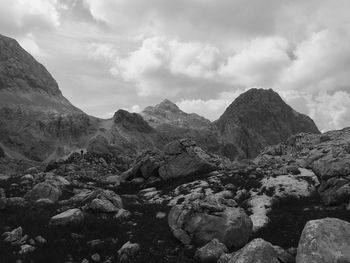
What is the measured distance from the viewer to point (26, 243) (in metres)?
21.4

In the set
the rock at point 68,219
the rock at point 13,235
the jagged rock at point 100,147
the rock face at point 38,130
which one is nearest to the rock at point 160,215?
the rock at point 68,219

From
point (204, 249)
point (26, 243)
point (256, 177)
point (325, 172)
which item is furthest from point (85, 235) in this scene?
point (256, 177)

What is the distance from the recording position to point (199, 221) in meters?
23.1

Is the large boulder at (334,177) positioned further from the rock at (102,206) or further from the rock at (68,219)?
the rock at (68,219)

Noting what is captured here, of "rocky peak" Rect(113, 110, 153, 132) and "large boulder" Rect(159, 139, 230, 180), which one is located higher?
"rocky peak" Rect(113, 110, 153, 132)

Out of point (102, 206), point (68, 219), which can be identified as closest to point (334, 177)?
point (102, 206)

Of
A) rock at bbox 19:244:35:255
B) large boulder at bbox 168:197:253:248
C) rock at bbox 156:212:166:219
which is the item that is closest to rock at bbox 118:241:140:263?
large boulder at bbox 168:197:253:248

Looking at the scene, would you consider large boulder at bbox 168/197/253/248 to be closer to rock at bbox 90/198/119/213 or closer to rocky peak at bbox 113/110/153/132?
rock at bbox 90/198/119/213

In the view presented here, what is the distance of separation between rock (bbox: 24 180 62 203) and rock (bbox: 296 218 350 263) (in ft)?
80.6

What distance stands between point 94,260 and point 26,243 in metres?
4.05

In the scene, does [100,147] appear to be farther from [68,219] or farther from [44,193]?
[68,219]

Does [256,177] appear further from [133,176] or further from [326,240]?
[326,240]

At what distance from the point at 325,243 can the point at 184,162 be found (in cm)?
3614

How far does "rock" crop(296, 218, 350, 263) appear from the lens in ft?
48.0
